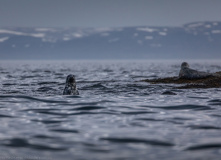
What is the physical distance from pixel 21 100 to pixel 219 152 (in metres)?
8.96

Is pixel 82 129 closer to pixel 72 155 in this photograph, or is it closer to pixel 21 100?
pixel 72 155

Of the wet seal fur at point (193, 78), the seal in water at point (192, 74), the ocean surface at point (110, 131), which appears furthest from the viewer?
the seal in water at point (192, 74)

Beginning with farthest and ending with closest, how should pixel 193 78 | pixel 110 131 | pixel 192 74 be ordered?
pixel 192 74 → pixel 193 78 → pixel 110 131

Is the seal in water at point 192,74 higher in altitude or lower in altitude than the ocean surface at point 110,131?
higher

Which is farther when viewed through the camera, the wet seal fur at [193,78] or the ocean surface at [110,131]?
the wet seal fur at [193,78]

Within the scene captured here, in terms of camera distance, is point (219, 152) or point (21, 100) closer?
point (219, 152)

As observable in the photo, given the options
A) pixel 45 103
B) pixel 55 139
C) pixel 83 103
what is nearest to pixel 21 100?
pixel 45 103

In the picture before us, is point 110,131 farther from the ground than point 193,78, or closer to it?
closer to it

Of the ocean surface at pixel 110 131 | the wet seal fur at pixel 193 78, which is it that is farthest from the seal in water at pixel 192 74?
the ocean surface at pixel 110 131

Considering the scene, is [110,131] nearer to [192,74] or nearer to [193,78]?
[193,78]

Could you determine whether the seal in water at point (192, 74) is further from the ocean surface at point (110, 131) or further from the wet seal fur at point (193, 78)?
the ocean surface at point (110, 131)

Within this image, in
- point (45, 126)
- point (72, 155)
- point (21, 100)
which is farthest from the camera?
point (21, 100)

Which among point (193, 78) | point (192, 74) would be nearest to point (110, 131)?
point (193, 78)

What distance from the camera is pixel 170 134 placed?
8.11m
